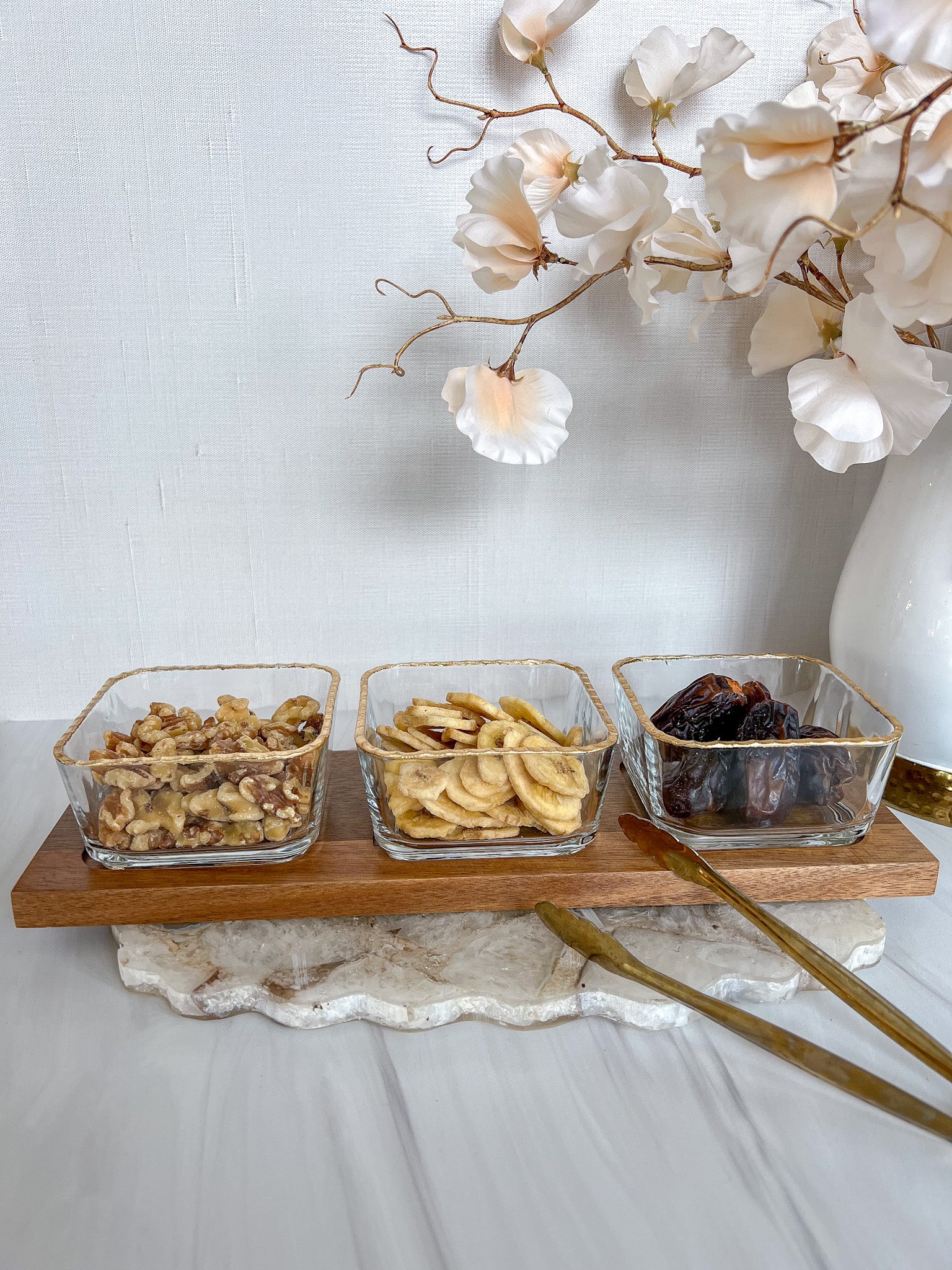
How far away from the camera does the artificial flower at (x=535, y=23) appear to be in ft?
1.65

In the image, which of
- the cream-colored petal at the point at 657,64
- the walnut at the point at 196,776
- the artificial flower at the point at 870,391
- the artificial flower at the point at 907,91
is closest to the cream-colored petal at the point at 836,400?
the artificial flower at the point at 870,391

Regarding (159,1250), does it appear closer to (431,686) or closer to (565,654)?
(431,686)

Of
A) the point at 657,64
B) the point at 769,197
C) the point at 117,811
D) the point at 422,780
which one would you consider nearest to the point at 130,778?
the point at 117,811

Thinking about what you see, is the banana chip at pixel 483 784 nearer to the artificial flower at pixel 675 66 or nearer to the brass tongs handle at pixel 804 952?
the brass tongs handle at pixel 804 952

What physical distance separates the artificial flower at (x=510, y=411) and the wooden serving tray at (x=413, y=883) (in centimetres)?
21

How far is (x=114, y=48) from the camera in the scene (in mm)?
533

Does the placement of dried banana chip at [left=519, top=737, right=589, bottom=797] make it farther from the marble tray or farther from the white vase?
the white vase

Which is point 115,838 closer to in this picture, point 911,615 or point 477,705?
point 477,705

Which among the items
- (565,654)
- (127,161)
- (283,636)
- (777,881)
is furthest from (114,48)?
(777,881)

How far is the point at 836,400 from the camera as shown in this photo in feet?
1.40

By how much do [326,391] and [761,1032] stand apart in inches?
17.7

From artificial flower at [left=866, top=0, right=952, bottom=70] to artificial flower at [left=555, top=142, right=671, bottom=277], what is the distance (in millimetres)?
97

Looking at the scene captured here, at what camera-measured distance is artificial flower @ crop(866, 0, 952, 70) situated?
0.33m

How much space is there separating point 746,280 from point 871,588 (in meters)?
0.23
